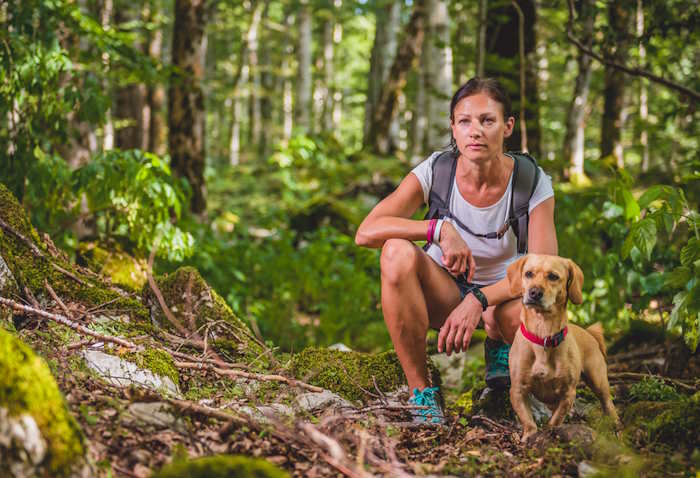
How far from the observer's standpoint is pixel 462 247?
126 inches

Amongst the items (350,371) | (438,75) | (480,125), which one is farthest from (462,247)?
(438,75)

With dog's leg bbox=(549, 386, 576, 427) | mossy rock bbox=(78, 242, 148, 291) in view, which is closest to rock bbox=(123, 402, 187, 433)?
dog's leg bbox=(549, 386, 576, 427)

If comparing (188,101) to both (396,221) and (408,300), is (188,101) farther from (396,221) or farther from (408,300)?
(408,300)

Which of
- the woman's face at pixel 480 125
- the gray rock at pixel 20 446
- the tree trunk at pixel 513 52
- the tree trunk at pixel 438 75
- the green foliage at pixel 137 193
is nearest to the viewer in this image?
the gray rock at pixel 20 446

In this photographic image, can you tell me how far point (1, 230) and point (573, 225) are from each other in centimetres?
528

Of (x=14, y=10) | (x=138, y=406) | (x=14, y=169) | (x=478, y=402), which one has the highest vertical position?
(x=14, y=10)

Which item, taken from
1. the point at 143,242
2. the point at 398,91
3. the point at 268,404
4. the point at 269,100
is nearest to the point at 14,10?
the point at 143,242

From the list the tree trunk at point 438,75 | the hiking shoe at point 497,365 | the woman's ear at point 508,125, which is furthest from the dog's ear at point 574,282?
the tree trunk at point 438,75

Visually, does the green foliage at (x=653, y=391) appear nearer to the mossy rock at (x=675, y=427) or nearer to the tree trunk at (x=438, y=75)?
the mossy rock at (x=675, y=427)

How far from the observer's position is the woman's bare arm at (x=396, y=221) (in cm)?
339

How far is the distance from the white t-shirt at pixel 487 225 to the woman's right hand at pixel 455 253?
0.74 ft

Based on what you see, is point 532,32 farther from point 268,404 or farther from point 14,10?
point 268,404

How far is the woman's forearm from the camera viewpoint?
3.37 m

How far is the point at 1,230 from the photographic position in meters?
3.49
